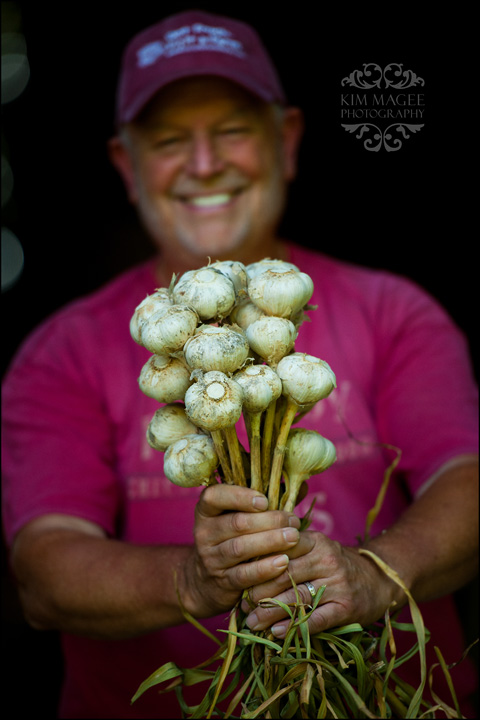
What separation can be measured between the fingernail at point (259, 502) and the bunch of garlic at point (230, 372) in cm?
3

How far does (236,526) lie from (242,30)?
1.22 meters

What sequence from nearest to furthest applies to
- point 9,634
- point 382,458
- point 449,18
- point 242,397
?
point 242,397, point 382,458, point 449,18, point 9,634

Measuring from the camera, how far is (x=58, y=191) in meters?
2.59

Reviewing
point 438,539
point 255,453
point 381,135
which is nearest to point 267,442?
point 255,453

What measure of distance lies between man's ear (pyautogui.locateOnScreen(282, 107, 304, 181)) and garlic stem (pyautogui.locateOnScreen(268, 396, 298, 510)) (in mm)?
931

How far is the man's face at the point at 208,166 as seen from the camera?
57.5 inches

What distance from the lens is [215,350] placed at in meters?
0.74

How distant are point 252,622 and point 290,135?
Answer: 3.94 ft

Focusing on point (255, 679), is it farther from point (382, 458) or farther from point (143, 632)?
point (382, 458)

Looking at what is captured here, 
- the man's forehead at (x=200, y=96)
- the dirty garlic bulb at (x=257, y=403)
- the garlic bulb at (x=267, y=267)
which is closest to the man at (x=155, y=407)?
the man's forehead at (x=200, y=96)

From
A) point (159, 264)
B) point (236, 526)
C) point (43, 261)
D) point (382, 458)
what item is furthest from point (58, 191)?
point (236, 526)

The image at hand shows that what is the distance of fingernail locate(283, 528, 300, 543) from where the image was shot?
2.70 ft

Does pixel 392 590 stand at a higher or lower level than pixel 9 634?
higher

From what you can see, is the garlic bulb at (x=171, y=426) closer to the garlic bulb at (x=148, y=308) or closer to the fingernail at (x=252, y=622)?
the garlic bulb at (x=148, y=308)
